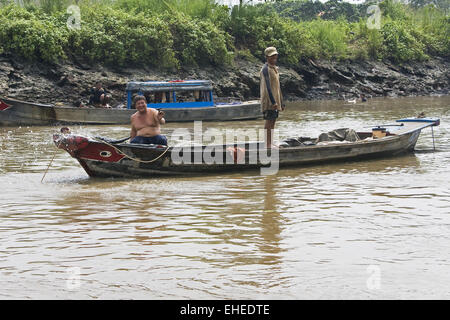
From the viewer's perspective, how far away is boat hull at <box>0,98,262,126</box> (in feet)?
61.7

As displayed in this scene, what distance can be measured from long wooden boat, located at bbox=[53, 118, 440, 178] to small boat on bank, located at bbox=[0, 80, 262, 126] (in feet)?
31.1

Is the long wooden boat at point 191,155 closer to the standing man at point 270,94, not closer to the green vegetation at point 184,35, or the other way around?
the standing man at point 270,94

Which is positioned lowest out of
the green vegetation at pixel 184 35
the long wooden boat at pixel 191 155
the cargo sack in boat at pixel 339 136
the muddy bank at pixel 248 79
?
the long wooden boat at pixel 191 155

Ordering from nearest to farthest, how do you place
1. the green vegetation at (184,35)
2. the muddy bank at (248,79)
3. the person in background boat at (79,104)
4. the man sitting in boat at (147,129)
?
the man sitting in boat at (147,129) < the person in background boat at (79,104) < the muddy bank at (248,79) < the green vegetation at (184,35)

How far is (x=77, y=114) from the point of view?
19203 mm

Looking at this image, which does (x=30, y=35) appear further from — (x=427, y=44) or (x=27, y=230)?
(x=427, y=44)

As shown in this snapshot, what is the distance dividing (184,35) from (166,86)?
29.5 ft

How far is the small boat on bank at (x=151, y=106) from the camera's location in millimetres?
18844

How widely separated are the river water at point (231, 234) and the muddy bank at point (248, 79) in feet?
40.3

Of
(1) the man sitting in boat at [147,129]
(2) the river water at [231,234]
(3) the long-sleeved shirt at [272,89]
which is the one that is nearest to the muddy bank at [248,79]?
(2) the river water at [231,234]

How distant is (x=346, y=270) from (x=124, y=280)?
1.83 m

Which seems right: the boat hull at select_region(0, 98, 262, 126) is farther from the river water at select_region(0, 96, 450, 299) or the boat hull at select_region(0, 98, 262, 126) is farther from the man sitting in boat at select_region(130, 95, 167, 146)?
the man sitting in boat at select_region(130, 95, 167, 146)

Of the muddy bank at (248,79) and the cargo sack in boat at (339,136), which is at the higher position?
the muddy bank at (248,79)

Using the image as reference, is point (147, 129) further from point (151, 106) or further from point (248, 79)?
point (248, 79)
